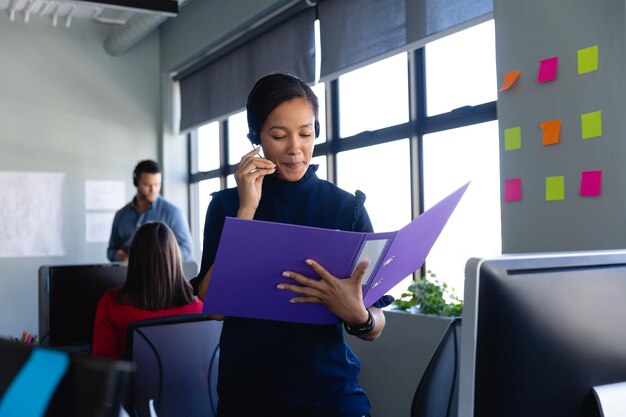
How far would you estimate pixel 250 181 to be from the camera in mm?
1193

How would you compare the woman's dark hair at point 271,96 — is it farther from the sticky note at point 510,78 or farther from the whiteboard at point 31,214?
the whiteboard at point 31,214

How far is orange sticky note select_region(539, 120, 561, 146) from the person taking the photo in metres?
2.25

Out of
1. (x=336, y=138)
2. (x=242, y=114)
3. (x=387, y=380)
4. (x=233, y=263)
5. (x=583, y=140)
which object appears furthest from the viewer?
(x=242, y=114)

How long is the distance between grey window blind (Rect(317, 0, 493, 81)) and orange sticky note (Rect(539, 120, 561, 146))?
26.4 inches

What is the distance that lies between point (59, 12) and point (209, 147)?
166 centimetres

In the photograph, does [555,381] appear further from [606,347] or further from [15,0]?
[15,0]

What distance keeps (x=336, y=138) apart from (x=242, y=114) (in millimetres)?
1351

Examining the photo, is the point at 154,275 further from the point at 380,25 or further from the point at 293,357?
the point at 380,25

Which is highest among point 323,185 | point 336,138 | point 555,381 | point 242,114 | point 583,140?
point 242,114

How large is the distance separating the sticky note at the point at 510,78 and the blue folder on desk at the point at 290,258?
4.61 feet

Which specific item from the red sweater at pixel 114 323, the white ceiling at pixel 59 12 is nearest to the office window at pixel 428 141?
the red sweater at pixel 114 323

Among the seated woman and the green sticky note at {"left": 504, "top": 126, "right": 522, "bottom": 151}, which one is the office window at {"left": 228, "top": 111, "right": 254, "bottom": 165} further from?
the green sticky note at {"left": 504, "top": 126, "right": 522, "bottom": 151}

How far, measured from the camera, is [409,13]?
3154 mm

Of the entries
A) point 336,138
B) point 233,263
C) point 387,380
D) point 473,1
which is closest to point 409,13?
point 473,1
